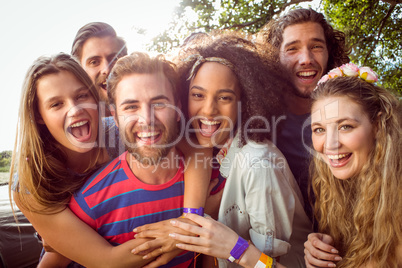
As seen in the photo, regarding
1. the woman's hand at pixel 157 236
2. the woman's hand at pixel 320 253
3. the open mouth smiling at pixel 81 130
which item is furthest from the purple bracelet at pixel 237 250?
the open mouth smiling at pixel 81 130

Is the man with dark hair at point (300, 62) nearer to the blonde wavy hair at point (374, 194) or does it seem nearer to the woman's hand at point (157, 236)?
the blonde wavy hair at point (374, 194)

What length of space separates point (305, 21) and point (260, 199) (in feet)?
7.08

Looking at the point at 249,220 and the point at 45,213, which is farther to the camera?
the point at 249,220

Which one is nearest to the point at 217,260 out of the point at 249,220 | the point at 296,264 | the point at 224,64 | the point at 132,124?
the point at 249,220

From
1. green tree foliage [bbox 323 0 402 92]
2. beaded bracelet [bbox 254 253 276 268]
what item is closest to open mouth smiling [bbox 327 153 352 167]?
beaded bracelet [bbox 254 253 276 268]

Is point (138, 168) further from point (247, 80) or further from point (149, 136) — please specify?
point (247, 80)

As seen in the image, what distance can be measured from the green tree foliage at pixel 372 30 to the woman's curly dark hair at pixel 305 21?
3237 mm

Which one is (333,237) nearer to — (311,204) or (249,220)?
(311,204)

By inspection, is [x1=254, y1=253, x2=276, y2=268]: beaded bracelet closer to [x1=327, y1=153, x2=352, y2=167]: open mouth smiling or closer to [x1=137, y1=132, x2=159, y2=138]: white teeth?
[x1=327, y1=153, x2=352, y2=167]: open mouth smiling

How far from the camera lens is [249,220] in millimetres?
2270

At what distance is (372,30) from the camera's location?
6.52 metres

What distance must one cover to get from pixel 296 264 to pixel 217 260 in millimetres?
690

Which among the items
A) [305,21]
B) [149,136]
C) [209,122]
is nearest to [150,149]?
[149,136]

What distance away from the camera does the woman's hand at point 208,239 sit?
1996mm
